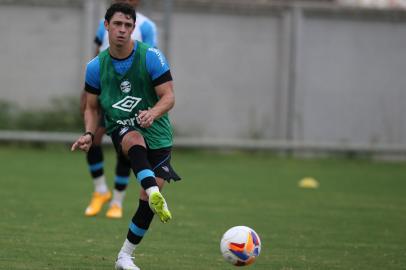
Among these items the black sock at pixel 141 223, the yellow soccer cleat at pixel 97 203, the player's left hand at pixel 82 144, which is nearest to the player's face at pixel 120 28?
the player's left hand at pixel 82 144

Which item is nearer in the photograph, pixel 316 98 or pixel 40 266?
pixel 40 266

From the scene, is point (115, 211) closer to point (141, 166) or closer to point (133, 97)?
point (133, 97)

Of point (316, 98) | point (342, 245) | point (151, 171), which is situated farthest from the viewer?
point (316, 98)

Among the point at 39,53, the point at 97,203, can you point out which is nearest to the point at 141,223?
the point at 97,203

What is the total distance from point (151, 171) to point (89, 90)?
943 mm

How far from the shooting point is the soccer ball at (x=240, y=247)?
21.9 feet

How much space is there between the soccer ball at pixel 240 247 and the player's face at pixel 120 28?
5.34 ft

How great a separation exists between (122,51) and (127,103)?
39 cm

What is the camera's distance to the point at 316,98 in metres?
19.0

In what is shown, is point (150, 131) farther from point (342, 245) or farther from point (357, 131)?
point (357, 131)

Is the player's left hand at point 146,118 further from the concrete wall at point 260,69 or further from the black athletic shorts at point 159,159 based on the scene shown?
the concrete wall at point 260,69

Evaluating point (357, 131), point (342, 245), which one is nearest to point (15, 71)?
point (357, 131)

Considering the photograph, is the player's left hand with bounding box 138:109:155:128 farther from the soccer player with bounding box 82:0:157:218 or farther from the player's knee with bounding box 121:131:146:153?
the soccer player with bounding box 82:0:157:218

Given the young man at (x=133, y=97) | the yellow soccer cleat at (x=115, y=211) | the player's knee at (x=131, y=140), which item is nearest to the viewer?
the player's knee at (x=131, y=140)
